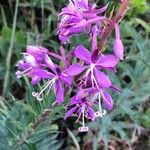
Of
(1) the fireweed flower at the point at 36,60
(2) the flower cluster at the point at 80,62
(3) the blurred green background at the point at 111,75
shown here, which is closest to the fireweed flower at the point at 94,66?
(2) the flower cluster at the point at 80,62

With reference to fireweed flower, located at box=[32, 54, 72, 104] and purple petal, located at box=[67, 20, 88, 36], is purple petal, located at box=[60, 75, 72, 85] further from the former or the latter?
purple petal, located at box=[67, 20, 88, 36]

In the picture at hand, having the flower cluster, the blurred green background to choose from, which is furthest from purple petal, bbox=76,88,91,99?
the blurred green background

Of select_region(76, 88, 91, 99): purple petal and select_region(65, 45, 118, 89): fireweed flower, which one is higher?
select_region(65, 45, 118, 89): fireweed flower

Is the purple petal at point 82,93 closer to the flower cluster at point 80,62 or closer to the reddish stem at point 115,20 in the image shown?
the flower cluster at point 80,62

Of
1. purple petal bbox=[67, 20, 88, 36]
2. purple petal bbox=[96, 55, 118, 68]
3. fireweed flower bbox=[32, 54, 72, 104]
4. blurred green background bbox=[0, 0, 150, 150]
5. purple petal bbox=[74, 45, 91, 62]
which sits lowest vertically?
blurred green background bbox=[0, 0, 150, 150]

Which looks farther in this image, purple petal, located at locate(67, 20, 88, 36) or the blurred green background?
the blurred green background

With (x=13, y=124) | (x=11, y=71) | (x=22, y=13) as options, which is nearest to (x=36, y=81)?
(x=13, y=124)

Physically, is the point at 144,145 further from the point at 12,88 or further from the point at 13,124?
the point at 13,124
